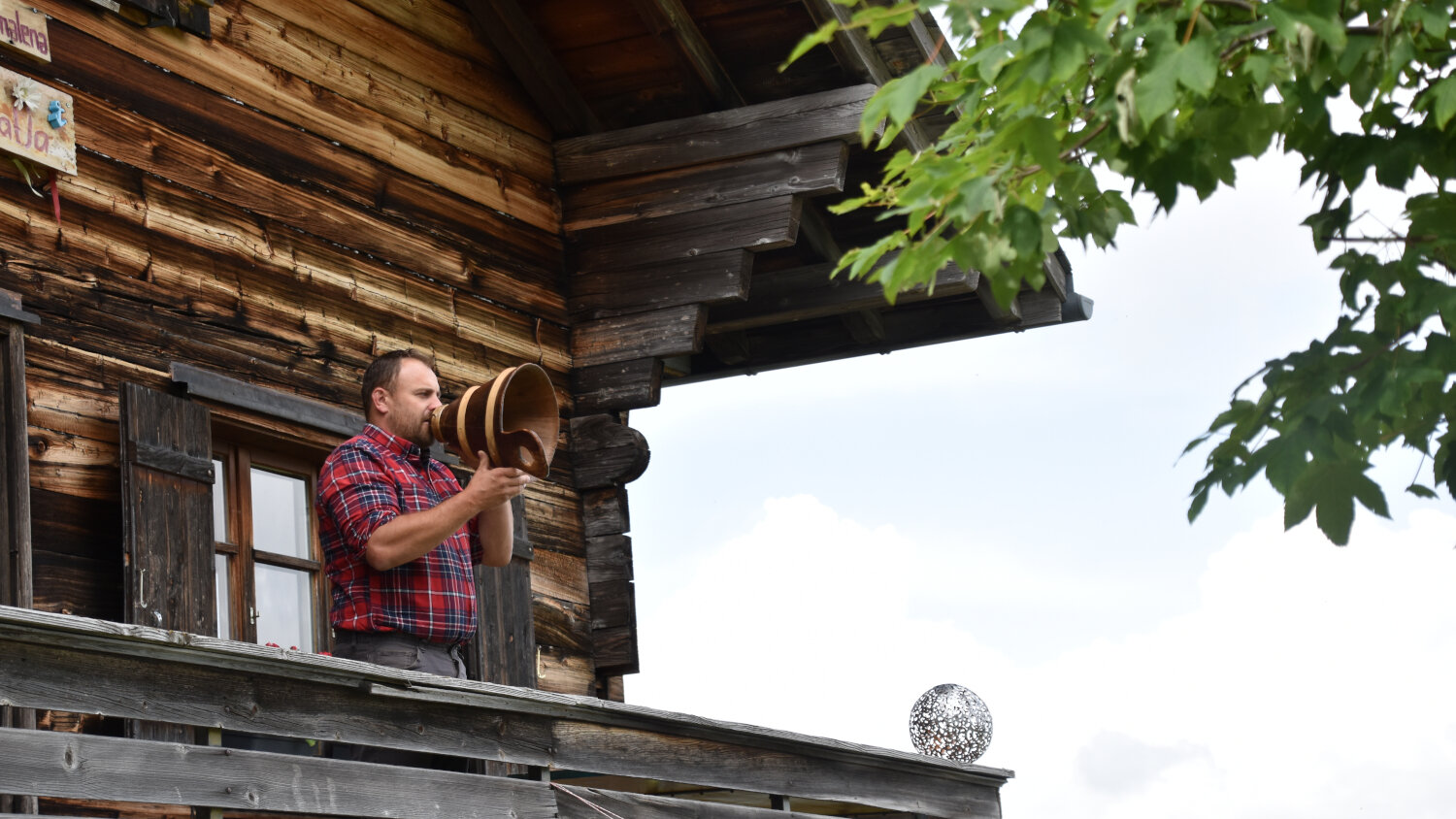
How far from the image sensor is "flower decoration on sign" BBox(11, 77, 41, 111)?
16.2 feet

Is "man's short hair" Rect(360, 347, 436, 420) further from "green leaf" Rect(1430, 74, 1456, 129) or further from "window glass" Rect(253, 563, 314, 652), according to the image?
"green leaf" Rect(1430, 74, 1456, 129)

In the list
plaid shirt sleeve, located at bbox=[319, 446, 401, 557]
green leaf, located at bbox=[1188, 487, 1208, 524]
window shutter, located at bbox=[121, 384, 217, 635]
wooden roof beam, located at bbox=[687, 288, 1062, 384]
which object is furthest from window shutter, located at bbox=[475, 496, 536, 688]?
green leaf, located at bbox=[1188, 487, 1208, 524]

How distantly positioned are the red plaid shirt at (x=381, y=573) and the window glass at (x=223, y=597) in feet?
3.39

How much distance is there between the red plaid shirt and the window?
1034 mm

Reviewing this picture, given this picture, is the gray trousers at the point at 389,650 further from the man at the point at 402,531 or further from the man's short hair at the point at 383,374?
the man's short hair at the point at 383,374

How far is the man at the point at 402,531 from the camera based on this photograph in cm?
431

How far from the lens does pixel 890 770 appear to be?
19.9 feet

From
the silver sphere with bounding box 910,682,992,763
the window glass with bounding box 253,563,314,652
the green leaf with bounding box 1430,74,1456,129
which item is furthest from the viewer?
the silver sphere with bounding box 910,682,992,763

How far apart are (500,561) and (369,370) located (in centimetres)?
66

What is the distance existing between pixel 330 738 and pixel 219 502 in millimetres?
1833

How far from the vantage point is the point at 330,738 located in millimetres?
3953

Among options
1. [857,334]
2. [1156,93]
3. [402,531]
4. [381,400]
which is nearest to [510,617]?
[381,400]

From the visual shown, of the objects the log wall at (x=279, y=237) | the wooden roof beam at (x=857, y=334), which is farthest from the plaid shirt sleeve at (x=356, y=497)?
the wooden roof beam at (x=857, y=334)

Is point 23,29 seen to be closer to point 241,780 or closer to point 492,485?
point 492,485
